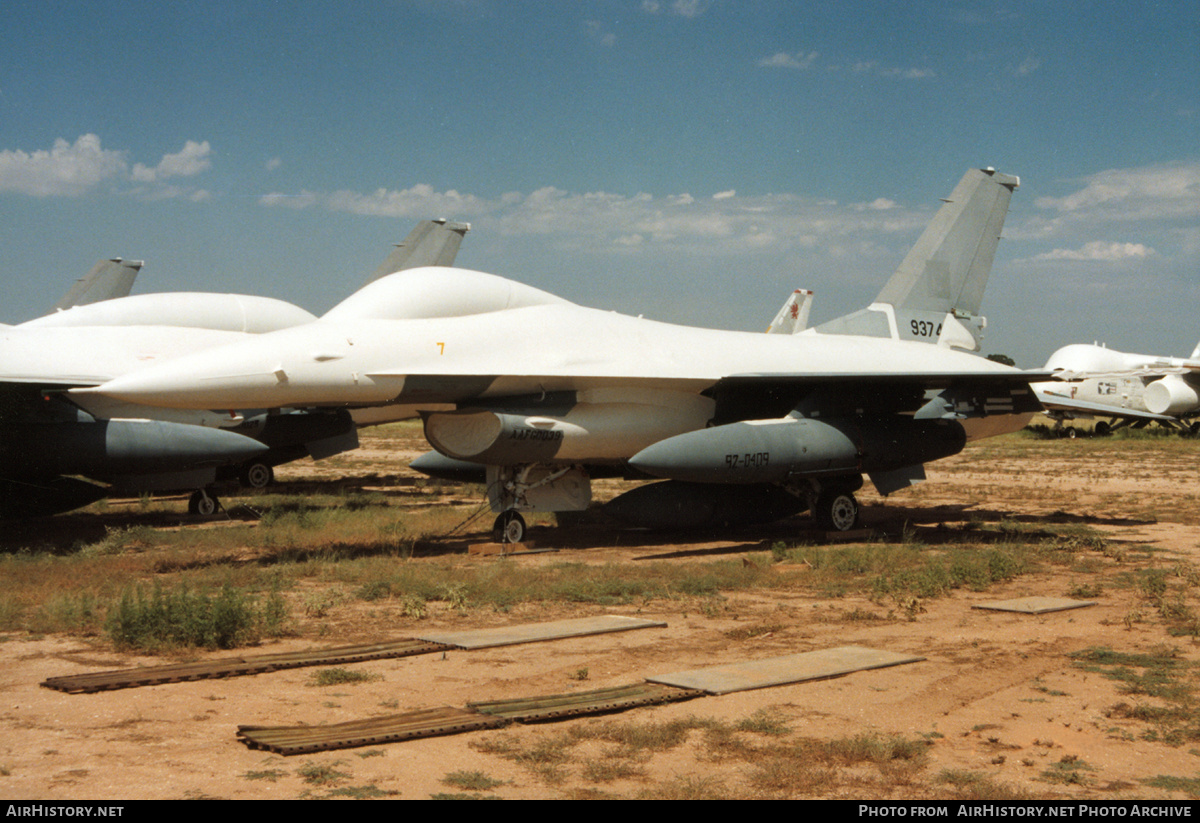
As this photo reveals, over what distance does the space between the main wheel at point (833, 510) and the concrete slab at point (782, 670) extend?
7470 millimetres

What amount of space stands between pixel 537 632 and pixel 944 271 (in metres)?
12.4

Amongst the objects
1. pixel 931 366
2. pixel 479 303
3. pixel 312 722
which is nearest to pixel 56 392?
pixel 479 303

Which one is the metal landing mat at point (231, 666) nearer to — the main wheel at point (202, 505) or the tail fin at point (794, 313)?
the main wheel at point (202, 505)

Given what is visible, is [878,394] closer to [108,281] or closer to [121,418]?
[121,418]

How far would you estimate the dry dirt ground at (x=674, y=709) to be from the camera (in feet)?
15.6

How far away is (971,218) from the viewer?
17.9 meters

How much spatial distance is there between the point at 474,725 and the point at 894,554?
8221mm

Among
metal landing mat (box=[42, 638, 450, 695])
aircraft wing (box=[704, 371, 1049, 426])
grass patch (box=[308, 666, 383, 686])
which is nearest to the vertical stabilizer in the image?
aircraft wing (box=[704, 371, 1049, 426])

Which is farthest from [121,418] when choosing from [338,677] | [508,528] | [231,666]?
[338,677]

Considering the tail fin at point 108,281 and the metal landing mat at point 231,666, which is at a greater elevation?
the tail fin at point 108,281

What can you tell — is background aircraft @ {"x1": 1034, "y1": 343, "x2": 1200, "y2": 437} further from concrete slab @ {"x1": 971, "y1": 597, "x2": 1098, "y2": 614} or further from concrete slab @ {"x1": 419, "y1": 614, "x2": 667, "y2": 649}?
concrete slab @ {"x1": 419, "y1": 614, "x2": 667, "y2": 649}

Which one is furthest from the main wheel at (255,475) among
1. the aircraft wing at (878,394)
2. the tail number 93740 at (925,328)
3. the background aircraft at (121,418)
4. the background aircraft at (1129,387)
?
the background aircraft at (1129,387)

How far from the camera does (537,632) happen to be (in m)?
8.42

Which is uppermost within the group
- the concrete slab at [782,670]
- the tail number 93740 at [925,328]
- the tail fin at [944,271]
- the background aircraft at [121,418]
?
the tail fin at [944,271]
